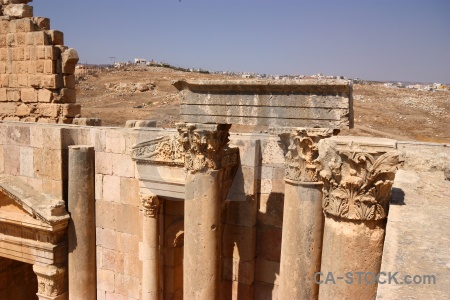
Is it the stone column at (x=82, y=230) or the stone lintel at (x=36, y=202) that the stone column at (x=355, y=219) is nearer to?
the stone column at (x=82, y=230)

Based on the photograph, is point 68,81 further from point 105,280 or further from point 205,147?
point 205,147

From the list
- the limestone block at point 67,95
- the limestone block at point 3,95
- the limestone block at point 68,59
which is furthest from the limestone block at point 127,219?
the limestone block at point 3,95

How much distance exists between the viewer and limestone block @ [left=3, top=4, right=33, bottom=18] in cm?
1195

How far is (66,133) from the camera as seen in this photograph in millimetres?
9031

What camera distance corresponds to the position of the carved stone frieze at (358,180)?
4.11 metres

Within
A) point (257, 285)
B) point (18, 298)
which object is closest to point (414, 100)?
Answer: point (257, 285)

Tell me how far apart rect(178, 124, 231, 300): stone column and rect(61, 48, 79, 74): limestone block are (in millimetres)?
6209

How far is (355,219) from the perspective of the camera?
171 inches

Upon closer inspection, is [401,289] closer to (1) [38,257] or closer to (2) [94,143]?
(2) [94,143]

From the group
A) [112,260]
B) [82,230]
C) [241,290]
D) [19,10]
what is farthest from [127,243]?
[19,10]

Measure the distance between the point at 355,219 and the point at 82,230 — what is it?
6571 millimetres

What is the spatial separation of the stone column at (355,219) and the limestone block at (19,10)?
10801 millimetres

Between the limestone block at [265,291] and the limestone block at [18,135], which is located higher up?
the limestone block at [18,135]

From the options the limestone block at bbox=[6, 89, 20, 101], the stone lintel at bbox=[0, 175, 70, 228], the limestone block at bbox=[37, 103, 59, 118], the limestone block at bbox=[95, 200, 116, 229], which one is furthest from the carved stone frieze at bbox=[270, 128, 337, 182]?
the limestone block at bbox=[6, 89, 20, 101]
